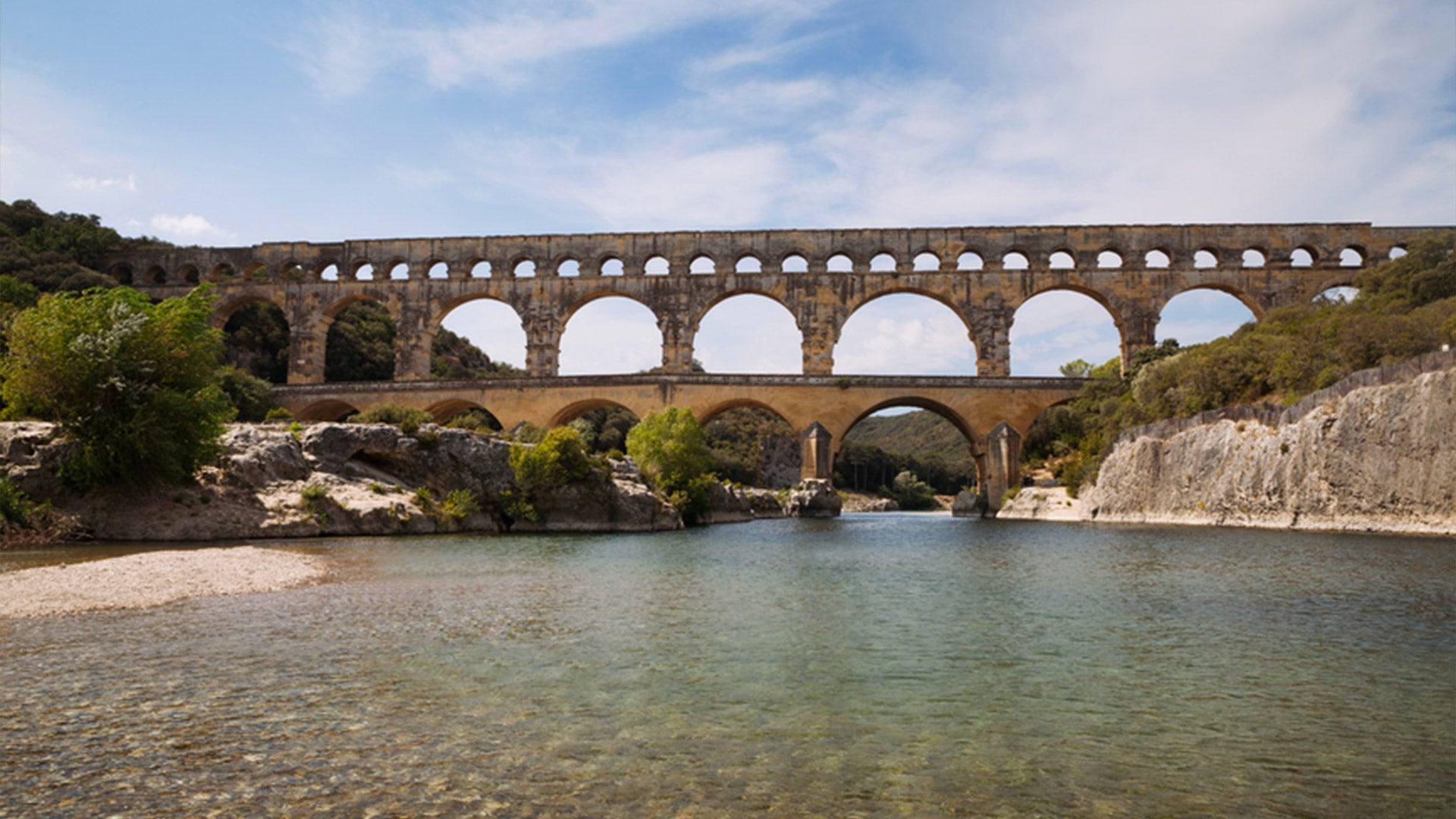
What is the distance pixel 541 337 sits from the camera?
3909 centimetres

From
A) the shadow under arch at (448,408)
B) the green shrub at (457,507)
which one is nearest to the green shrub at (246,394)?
the shadow under arch at (448,408)

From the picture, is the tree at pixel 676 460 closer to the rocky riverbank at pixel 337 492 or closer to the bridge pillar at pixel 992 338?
the rocky riverbank at pixel 337 492

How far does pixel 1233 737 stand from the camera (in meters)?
4.23

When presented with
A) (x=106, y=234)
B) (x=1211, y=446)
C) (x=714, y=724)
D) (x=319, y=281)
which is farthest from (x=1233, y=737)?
(x=106, y=234)

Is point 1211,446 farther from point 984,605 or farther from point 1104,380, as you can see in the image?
point 984,605

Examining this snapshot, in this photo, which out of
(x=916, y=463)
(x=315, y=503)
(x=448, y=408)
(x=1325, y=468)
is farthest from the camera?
(x=916, y=463)

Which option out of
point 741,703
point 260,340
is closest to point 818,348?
point 260,340

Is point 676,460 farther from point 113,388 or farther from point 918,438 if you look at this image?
point 918,438

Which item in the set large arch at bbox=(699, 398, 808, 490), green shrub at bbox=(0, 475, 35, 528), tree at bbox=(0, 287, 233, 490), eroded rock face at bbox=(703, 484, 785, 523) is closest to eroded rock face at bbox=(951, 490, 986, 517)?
eroded rock face at bbox=(703, 484, 785, 523)

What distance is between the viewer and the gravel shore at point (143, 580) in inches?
317

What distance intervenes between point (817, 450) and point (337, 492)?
19442 mm

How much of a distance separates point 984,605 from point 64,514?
639 inches

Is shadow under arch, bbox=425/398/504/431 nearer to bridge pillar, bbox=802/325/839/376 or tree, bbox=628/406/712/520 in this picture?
tree, bbox=628/406/712/520

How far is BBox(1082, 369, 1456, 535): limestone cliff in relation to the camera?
16297 mm
